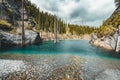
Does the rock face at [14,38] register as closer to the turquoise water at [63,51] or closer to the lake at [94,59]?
the turquoise water at [63,51]

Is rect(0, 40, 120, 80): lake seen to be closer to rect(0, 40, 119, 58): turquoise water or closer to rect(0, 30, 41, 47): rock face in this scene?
rect(0, 40, 119, 58): turquoise water

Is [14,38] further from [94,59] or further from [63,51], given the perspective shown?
[94,59]

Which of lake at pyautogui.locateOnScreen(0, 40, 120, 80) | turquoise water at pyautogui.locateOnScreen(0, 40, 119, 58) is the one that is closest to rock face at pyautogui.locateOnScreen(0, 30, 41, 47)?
turquoise water at pyautogui.locateOnScreen(0, 40, 119, 58)

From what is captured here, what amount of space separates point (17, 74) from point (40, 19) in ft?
322

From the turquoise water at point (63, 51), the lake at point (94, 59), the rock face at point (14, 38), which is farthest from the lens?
the rock face at point (14, 38)

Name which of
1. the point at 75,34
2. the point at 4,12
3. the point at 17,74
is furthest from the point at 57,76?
the point at 75,34

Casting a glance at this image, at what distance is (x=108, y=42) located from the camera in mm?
55281

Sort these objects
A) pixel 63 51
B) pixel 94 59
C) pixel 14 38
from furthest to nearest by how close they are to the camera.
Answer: pixel 14 38
pixel 63 51
pixel 94 59

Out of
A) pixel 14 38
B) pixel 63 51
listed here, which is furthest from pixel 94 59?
pixel 14 38

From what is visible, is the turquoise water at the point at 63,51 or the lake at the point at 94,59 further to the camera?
the turquoise water at the point at 63,51

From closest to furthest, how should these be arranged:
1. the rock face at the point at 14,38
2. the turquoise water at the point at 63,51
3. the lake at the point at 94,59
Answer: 1. the lake at the point at 94,59
2. the turquoise water at the point at 63,51
3. the rock face at the point at 14,38

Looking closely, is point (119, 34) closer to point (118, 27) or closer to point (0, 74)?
point (118, 27)

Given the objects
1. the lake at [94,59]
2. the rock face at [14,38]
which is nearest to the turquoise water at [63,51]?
the lake at [94,59]

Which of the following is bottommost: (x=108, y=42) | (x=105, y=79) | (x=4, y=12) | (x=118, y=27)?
(x=105, y=79)
